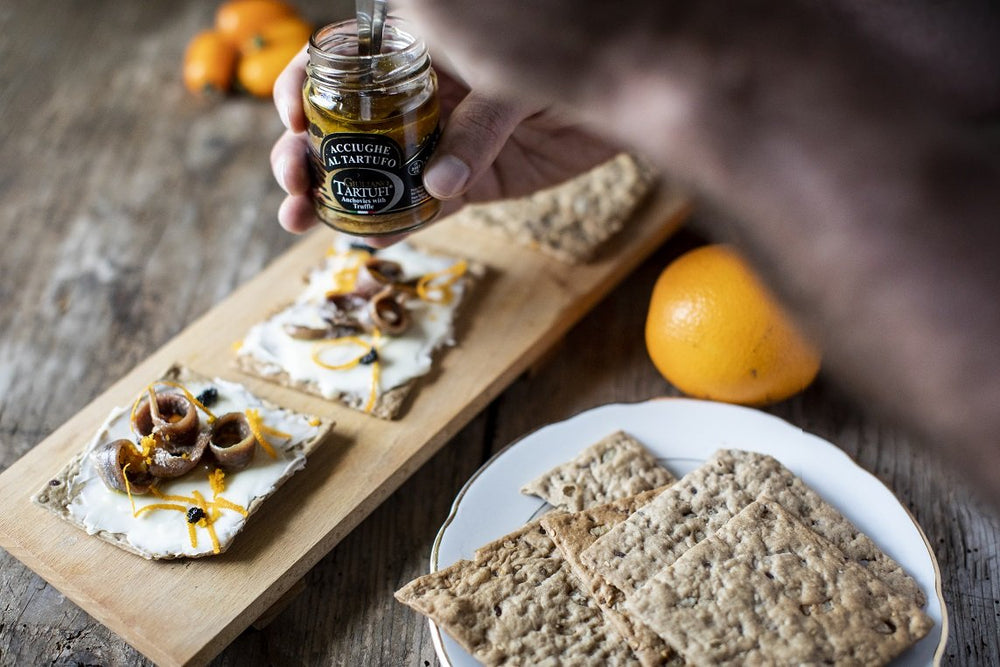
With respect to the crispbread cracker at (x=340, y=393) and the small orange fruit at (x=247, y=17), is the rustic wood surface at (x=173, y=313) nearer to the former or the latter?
the crispbread cracker at (x=340, y=393)

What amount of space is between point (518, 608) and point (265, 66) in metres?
2.33

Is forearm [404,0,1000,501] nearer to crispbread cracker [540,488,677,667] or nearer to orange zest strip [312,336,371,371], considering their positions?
crispbread cracker [540,488,677,667]

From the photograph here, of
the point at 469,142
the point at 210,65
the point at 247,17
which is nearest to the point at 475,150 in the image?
the point at 469,142

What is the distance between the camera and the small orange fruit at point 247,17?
3436 millimetres

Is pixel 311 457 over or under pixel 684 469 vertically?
under

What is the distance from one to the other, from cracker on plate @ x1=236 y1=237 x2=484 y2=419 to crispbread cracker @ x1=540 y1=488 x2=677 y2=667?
540mm

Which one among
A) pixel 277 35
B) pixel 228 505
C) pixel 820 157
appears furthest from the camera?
pixel 277 35

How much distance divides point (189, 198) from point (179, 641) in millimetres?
1651

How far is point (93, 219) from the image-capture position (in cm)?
287

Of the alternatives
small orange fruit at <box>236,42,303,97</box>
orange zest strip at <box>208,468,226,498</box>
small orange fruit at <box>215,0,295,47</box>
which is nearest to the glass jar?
orange zest strip at <box>208,468,226,498</box>

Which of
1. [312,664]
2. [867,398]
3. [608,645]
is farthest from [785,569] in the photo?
[312,664]

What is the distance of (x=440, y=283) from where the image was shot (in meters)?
2.42

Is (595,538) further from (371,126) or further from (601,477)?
(371,126)

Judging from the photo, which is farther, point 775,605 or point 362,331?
point 362,331
